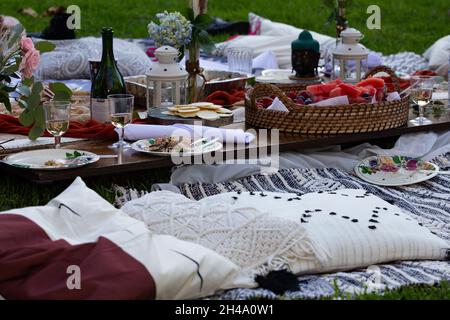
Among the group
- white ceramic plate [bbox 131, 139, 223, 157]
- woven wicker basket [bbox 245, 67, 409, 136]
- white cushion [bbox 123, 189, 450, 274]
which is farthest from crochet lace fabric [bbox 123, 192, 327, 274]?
woven wicker basket [bbox 245, 67, 409, 136]

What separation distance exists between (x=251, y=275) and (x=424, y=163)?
1.45 metres

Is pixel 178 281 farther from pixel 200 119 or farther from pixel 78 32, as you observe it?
pixel 78 32

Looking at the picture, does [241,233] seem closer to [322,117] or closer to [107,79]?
[322,117]

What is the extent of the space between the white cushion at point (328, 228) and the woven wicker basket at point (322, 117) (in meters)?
0.82

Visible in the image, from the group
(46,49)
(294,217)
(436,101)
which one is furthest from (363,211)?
(436,101)

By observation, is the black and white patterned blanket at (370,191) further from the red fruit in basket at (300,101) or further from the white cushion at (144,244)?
the red fruit in basket at (300,101)

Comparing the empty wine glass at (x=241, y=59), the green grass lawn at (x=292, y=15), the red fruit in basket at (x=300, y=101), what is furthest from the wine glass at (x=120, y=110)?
the green grass lawn at (x=292, y=15)

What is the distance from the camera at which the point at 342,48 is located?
14.6 ft

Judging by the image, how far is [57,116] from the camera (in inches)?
131

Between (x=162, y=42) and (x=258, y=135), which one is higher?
(x=162, y=42)

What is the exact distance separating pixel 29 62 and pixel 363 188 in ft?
4.44

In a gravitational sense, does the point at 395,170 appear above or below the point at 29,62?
below

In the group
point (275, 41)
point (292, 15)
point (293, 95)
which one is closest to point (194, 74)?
point (293, 95)

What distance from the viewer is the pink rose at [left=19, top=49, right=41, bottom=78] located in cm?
336
